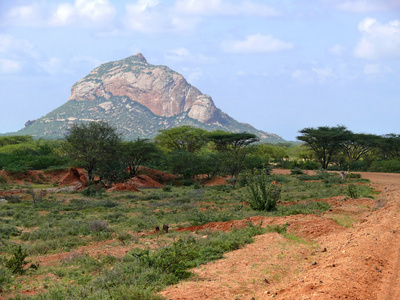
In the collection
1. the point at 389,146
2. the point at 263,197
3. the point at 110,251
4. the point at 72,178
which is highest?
the point at 389,146

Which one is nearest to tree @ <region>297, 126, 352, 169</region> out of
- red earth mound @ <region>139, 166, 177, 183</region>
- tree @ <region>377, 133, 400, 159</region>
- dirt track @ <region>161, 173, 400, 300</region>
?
tree @ <region>377, 133, 400, 159</region>

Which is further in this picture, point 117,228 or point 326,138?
point 326,138

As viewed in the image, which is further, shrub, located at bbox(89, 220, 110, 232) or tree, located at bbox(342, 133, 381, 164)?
tree, located at bbox(342, 133, 381, 164)

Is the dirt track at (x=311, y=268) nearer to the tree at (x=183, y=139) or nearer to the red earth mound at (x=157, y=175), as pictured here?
the red earth mound at (x=157, y=175)

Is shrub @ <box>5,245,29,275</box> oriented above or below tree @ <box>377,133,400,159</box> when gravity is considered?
below

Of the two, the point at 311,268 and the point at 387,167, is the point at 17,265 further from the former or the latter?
the point at 387,167

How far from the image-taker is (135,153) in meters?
37.1

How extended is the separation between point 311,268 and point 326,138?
43.6m

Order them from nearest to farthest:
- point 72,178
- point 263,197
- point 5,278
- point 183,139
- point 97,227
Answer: point 5,278 < point 97,227 < point 263,197 < point 72,178 < point 183,139

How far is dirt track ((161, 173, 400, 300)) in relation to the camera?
5429mm

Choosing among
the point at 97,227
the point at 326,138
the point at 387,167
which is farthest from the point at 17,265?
the point at 326,138

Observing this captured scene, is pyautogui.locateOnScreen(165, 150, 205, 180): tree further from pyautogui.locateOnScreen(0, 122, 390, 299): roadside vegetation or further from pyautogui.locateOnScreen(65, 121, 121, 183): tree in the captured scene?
pyautogui.locateOnScreen(65, 121, 121, 183): tree

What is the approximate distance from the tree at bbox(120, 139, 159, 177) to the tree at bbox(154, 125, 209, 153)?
1708cm

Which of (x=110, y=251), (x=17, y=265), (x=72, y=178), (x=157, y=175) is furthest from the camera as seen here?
(x=157, y=175)
